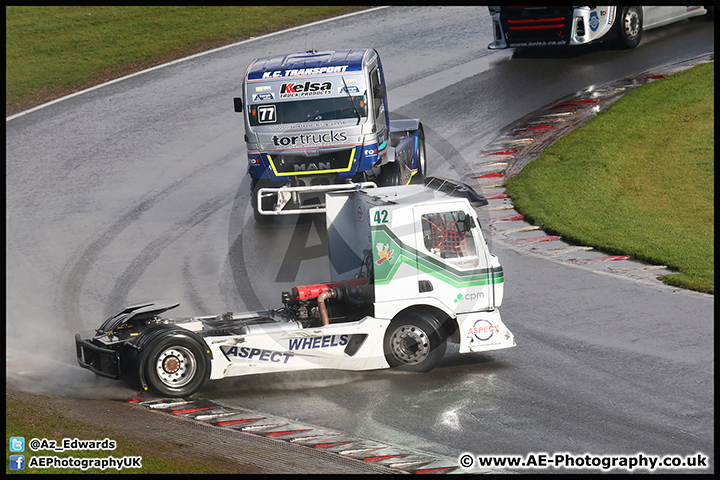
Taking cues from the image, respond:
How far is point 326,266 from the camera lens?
624 inches

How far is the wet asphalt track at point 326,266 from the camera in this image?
400 inches

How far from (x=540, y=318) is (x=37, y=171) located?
13.8 metres

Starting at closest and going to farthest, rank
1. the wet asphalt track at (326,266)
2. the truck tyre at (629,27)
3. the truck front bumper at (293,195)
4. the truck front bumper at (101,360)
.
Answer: the wet asphalt track at (326,266) → the truck front bumper at (101,360) → the truck front bumper at (293,195) → the truck tyre at (629,27)

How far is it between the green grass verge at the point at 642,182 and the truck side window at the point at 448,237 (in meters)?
4.75

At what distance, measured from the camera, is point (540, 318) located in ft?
43.1

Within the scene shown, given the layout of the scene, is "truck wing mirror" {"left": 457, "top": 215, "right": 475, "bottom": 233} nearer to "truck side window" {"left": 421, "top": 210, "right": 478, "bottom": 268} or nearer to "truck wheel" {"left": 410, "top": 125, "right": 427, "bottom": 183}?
"truck side window" {"left": 421, "top": 210, "right": 478, "bottom": 268}

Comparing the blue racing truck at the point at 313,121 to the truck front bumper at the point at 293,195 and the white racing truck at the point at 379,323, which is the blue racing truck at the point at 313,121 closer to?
the truck front bumper at the point at 293,195

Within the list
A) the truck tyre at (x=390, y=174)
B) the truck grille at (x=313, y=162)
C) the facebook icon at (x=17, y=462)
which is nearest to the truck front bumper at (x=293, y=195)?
the truck grille at (x=313, y=162)

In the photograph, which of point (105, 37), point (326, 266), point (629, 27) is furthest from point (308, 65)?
point (105, 37)

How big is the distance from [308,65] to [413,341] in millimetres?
7864

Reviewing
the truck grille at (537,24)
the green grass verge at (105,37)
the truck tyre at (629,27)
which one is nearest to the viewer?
the truck grille at (537,24)

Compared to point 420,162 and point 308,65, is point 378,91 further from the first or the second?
point 420,162

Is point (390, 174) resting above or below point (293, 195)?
above
